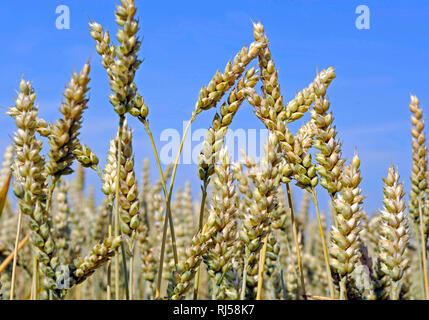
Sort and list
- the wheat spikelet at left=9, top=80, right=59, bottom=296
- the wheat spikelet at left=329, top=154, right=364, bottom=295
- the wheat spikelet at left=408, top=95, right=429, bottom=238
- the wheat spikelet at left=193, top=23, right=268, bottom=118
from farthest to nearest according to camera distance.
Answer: the wheat spikelet at left=408, top=95, right=429, bottom=238 < the wheat spikelet at left=193, top=23, right=268, bottom=118 < the wheat spikelet at left=329, top=154, right=364, bottom=295 < the wheat spikelet at left=9, top=80, right=59, bottom=296

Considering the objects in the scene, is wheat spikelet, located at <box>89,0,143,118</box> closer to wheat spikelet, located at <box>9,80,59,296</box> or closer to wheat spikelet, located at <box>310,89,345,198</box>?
wheat spikelet, located at <box>9,80,59,296</box>

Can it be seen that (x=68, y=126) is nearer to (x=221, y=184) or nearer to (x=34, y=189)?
(x=34, y=189)

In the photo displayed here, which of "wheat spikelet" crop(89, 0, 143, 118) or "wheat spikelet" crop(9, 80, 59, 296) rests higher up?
"wheat spikelet" crop(89, 0, 143, 118)

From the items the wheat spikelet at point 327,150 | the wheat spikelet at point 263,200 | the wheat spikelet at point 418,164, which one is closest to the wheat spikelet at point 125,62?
the wheat spikelet at point 263,200

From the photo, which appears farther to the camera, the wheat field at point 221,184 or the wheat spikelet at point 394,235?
the wheat spikelet at point 394,235

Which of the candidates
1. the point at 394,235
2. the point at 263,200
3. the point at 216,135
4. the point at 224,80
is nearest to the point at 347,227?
the point at 394,235

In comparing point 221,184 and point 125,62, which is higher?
point 125,62

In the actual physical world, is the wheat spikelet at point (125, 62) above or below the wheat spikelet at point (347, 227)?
above

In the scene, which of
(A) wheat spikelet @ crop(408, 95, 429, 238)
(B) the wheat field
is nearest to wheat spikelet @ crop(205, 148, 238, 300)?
(B) the wheat field

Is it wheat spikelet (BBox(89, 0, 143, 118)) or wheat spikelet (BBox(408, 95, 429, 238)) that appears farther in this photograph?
wheat spikelet (BBox(408, 95, 429, 238))

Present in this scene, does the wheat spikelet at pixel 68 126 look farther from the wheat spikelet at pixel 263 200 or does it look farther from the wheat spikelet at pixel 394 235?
the wheat spikelet at pixel 394 235

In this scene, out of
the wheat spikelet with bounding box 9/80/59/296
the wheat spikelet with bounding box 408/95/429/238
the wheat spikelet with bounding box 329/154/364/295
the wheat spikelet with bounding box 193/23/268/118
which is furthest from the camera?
the wheat spikelet with bounding box 408/95/429/238

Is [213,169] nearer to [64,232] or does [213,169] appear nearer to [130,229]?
[130,229]
